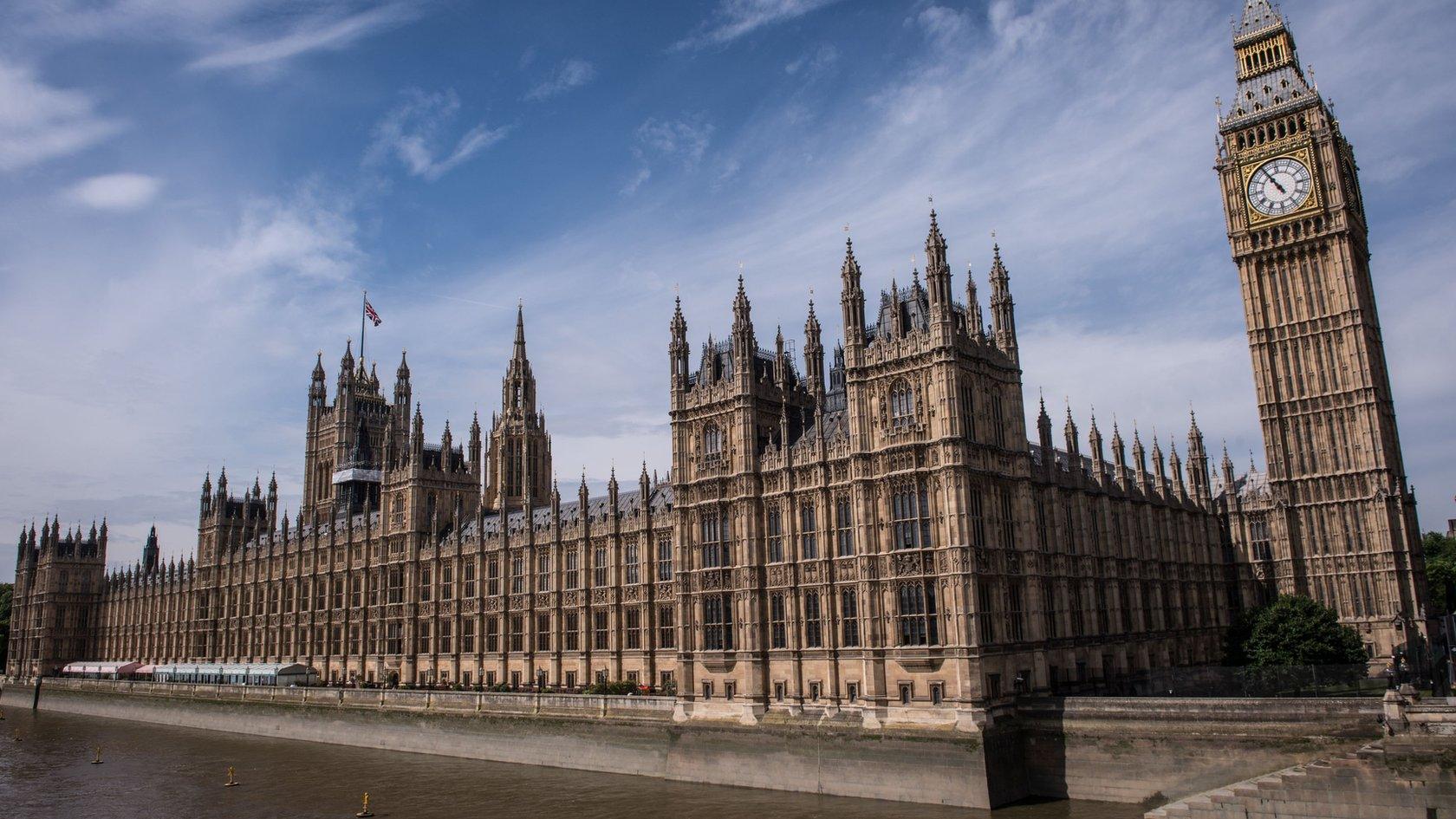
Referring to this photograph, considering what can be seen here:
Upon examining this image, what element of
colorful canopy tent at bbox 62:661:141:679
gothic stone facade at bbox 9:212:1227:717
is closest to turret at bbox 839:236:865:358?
gothic stone facade at bbox 9:212:1227:717

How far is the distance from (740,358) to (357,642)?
216 ft

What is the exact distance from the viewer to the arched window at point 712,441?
63812mm

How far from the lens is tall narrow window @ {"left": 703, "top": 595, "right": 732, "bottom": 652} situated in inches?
2386

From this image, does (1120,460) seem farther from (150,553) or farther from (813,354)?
(150,553)

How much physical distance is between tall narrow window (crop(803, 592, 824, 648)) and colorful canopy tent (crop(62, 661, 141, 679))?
372 feet

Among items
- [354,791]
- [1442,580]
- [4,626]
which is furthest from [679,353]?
[4,626]

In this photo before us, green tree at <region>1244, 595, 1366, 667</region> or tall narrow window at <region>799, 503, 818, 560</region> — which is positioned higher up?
tall narrow window at <region>799, 503, 818, 560</region>

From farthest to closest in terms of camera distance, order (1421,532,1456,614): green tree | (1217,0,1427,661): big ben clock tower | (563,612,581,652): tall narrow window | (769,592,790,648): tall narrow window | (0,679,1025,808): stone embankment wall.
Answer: (1421,532,1456,614): green tree → (563,612,581,652): tall narrow window → (1217,0,1427,661): big ben clock tower → (769,592,790,648): tall narrow window → (0,679,1025,808): stone embankment wall

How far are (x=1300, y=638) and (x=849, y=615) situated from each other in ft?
113

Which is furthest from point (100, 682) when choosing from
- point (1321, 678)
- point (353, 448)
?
point (1321, 678)

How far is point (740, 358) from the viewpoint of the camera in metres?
63.2

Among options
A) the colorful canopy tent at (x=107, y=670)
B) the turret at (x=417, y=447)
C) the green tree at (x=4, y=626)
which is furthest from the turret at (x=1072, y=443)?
the green tree at (x=4, y=626)

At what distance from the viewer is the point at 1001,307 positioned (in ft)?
196

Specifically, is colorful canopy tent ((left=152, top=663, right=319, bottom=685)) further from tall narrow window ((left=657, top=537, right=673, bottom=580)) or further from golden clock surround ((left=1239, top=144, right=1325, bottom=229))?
golden clock surround ((left=1239, top=144, right=1325, bottom=229))
